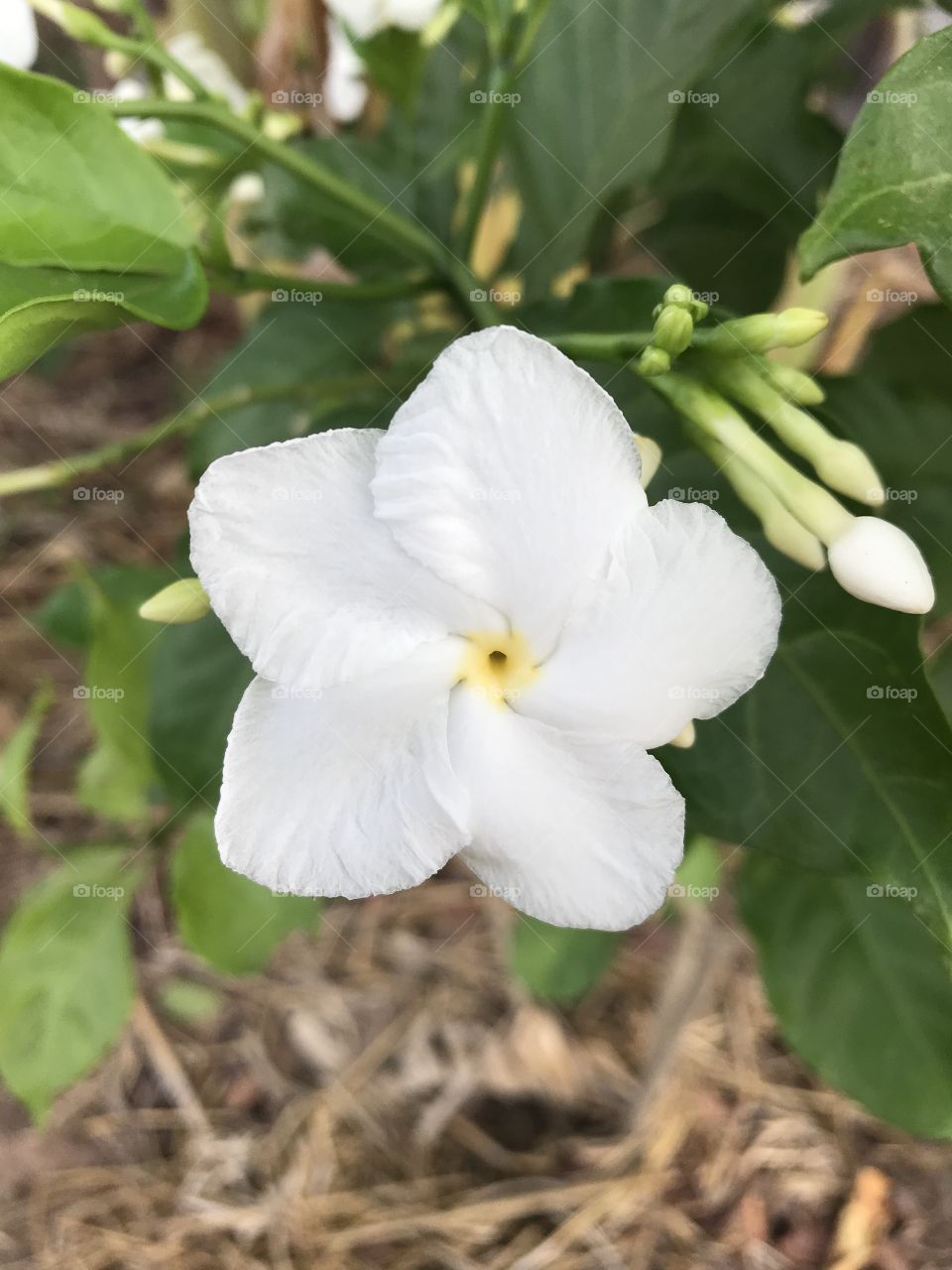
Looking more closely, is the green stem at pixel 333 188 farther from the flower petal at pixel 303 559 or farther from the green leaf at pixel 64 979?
the green leaf at pixel 64 979

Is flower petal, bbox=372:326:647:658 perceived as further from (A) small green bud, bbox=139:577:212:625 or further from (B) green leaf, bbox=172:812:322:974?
(B) green leaf, bbox=172:812:322:974

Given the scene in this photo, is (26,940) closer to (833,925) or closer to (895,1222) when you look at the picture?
(833,925)

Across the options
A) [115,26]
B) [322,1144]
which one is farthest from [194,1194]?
[115,26]

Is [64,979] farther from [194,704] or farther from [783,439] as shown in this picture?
[783,439]

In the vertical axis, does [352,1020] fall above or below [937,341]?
below

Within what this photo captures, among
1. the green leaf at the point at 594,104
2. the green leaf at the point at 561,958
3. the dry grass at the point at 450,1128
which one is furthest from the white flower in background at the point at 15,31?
the dry grass at the point at 450,1128

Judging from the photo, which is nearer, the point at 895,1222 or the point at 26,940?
the point at 26,940
